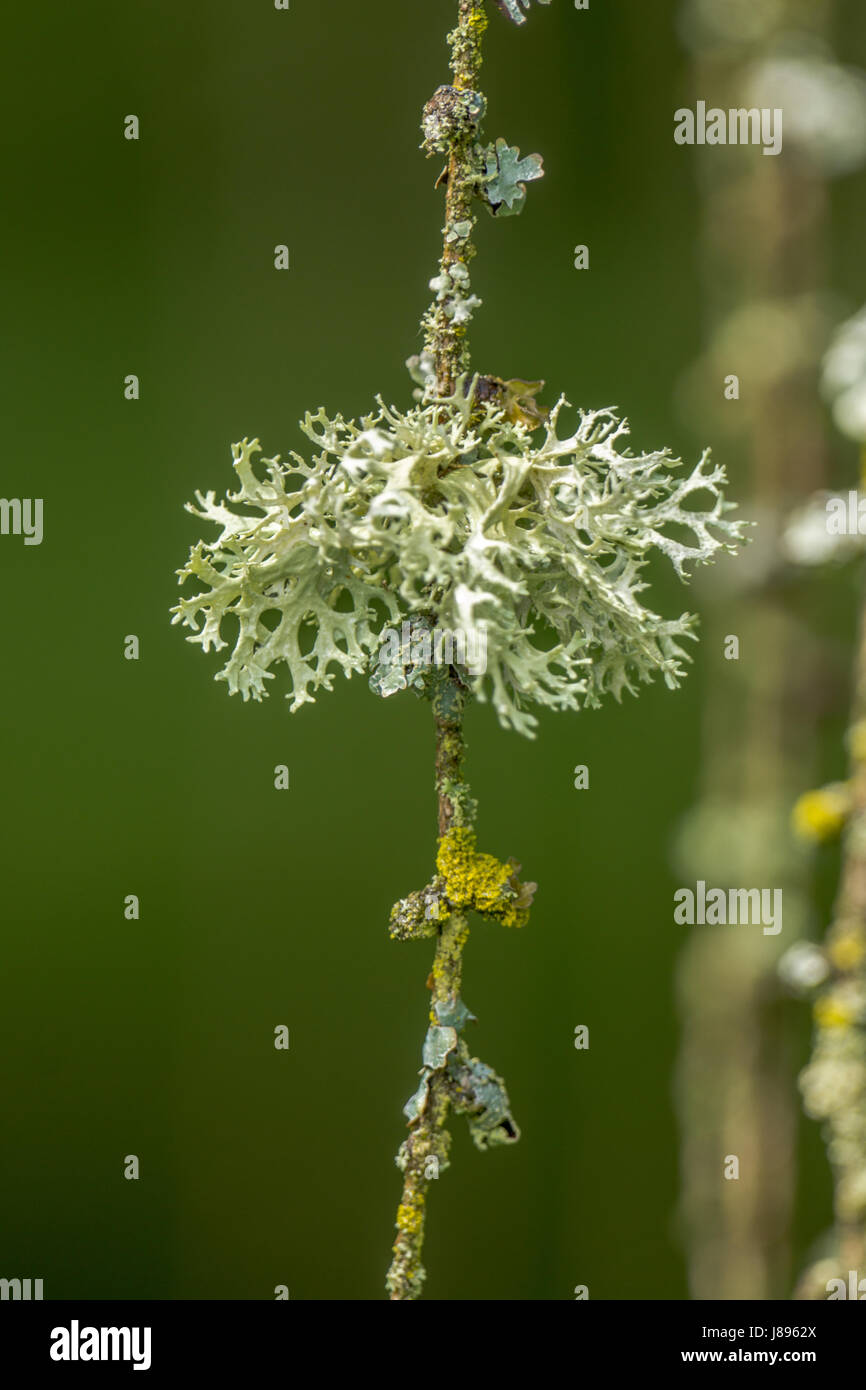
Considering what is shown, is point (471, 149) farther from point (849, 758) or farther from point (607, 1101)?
point (607, 1101)

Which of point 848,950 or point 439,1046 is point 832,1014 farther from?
point 439,1046

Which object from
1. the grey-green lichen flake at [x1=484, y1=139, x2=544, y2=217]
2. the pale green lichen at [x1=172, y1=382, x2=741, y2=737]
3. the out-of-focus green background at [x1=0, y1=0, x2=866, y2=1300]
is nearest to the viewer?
the pale green lichen at [x1=172, y1=382, x2=741, y2=737]

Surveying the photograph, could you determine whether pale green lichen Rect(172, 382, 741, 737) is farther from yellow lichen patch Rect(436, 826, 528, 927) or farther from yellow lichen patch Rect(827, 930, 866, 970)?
yellow lichen patch Rect(827, 930, 866, 970)

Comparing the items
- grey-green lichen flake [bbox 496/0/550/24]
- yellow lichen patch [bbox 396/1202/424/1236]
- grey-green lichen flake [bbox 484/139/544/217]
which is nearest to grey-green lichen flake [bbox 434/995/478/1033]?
yellow lichen patch [bbox 396/1202/424/1236]

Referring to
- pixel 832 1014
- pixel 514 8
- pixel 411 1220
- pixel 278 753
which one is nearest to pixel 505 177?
pixel 514 8
